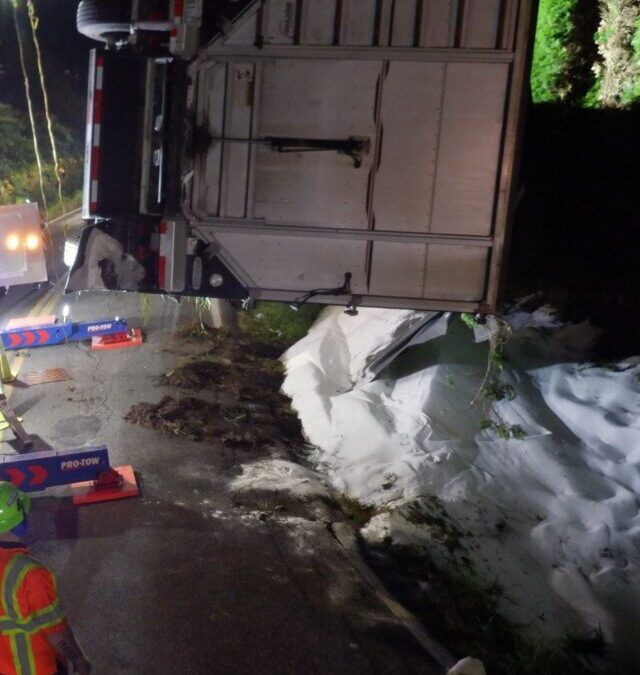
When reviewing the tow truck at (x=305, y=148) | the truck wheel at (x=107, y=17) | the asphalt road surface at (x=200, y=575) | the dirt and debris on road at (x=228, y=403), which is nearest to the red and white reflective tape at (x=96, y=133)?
the tow truck at (x=305, y=148)

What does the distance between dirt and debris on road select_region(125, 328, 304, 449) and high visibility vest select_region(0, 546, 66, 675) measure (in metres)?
→ 4.02

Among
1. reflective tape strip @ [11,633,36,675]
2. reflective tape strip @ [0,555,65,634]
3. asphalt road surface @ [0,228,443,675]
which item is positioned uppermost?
reflective tape strip @ [0,555,65,634]

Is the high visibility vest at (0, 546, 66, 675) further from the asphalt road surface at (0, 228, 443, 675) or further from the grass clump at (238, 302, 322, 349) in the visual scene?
the grass clump at (238, 302, 322, 349)

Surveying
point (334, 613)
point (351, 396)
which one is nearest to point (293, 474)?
point (351, 396)

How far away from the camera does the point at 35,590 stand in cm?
279

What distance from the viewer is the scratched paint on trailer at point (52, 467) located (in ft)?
18.1

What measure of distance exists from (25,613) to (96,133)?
3.58 metres

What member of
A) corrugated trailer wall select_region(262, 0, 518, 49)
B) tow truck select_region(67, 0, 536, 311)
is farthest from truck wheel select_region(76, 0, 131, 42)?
corrugated trailer wall select_region(262, 0, 518, 49)

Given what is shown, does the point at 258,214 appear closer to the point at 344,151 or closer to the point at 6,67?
the point at 344,151

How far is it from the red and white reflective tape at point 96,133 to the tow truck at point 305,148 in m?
0.01

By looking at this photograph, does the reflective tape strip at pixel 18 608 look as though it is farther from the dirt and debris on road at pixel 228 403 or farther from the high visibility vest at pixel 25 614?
the dirt and debris on road at pixel 228 403

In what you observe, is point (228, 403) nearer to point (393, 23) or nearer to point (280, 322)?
point (280, 322)

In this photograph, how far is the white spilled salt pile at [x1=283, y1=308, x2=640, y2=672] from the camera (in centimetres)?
485

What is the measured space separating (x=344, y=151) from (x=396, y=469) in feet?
10.3
